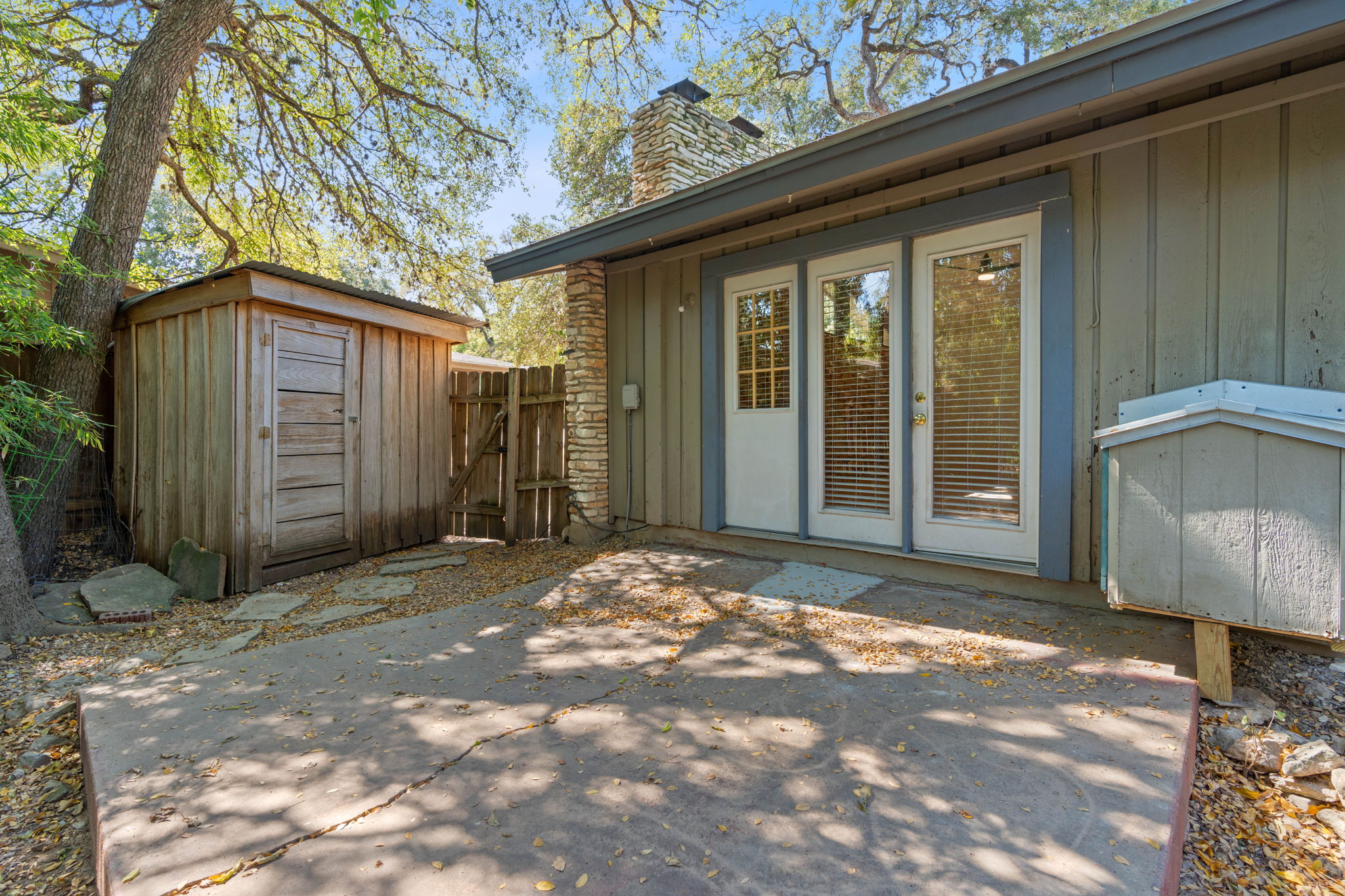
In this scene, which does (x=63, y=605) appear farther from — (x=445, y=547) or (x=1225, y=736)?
(x=1225, y=736)

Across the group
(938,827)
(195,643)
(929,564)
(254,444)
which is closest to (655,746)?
(938,827)

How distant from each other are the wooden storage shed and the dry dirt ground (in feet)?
3.67

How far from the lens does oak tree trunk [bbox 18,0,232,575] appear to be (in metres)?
4.34

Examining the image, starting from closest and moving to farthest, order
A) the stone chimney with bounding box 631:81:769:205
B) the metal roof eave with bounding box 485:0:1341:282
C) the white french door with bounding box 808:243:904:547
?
the metal roof eave with bounding box 485:0:1341:282
the white french door with bounding box 808:243:904:547
the stone chimney with bounding box 631:81:769:205

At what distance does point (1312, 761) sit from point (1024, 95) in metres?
2.83

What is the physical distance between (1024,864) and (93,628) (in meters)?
4.53

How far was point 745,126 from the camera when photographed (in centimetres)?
711

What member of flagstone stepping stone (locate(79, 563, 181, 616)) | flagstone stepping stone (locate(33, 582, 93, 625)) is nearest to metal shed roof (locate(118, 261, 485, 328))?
flagstone stepping stone (locate(79, 563, 181, 616))

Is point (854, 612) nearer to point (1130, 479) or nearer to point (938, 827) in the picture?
point (1130, 479)

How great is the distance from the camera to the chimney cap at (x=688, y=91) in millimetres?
6164

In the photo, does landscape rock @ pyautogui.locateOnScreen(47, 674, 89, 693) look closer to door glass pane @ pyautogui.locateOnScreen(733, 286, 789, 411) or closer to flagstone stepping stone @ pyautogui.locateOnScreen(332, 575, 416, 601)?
flagstone stepping stone @ pyautogui.locateOnScreen(332, 575, 416, 601)

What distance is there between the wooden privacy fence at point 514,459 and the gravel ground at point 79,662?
31 centimetres

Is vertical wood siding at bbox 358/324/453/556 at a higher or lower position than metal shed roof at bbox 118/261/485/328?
lower

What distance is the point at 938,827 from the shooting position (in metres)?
1.53
